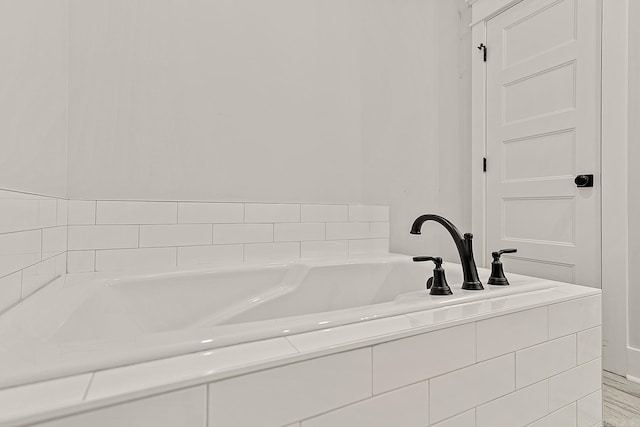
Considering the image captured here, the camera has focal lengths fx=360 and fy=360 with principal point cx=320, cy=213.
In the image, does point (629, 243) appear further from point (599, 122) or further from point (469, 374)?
point (469, 374)

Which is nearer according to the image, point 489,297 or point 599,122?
point 489,297

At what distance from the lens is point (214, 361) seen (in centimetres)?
52

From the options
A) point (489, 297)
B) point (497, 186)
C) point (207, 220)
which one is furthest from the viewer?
point (497, 186)

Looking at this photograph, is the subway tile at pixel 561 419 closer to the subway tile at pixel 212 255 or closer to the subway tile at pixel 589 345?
the subway tile at pixel 589 345

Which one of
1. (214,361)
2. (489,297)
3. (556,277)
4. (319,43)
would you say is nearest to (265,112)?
(319,43)

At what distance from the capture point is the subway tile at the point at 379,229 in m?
1.89

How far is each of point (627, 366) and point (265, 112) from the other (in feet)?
6.56

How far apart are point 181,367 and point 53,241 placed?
34.6 inches

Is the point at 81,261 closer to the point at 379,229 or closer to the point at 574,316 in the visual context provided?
the point at 379,229

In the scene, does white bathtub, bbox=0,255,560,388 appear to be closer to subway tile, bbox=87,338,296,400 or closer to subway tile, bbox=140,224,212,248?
subway tile, bbox=87,338,296,400

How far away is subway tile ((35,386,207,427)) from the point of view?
417mm

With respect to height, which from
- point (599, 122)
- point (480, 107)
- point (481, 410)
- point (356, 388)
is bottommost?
point (481, 410)

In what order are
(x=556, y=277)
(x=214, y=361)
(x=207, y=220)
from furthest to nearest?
(x=556, y=277) < (x=207, y=220) < (x=214, y=361)

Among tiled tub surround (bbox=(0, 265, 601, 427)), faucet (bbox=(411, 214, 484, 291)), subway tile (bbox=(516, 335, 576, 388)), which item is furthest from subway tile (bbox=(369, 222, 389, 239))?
subway tile (bbox=(516, 335, 576, 388))
